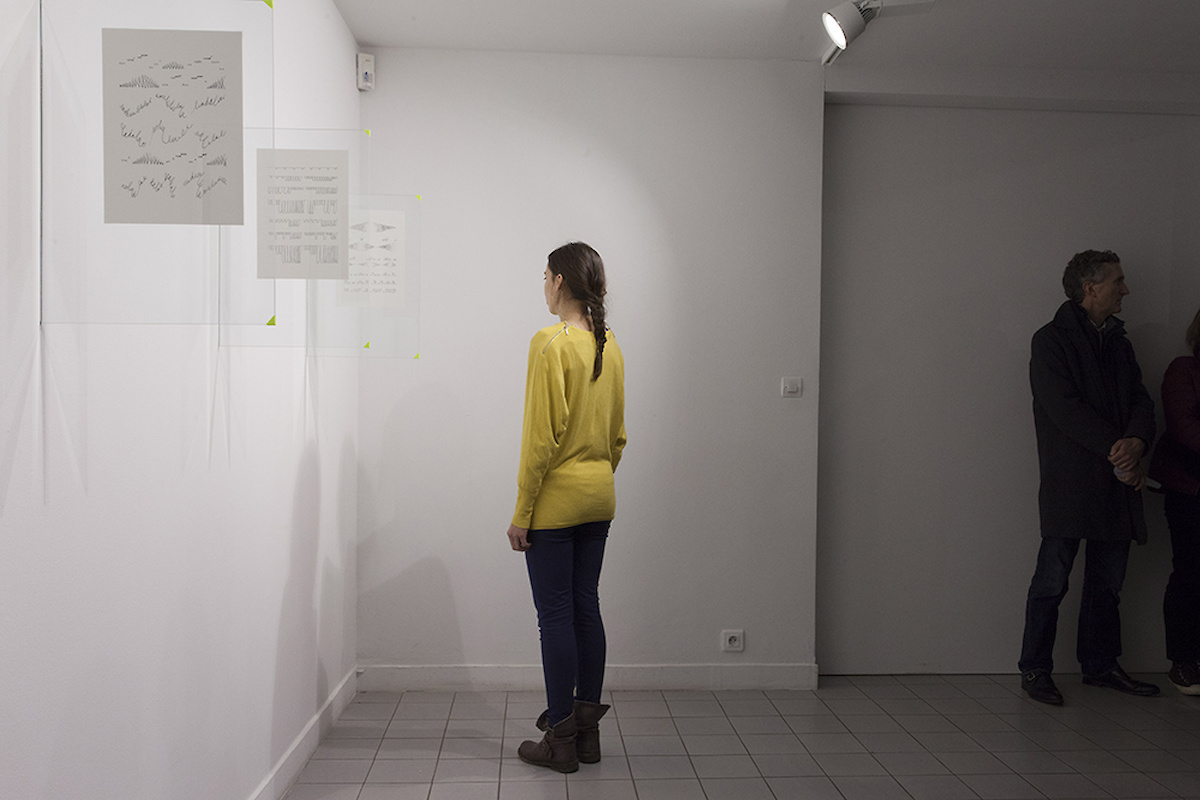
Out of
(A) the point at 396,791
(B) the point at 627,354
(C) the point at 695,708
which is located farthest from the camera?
(B) the point at 627,354

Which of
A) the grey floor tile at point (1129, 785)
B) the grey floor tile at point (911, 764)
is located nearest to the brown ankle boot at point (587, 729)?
the grey floor tile at point (911, 764)

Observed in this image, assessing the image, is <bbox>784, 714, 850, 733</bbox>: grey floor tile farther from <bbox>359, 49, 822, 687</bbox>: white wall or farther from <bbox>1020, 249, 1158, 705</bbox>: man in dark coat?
<bbox>1020, 249, 1158, 705</bbox>: man in dark coat

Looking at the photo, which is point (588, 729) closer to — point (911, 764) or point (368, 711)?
point (368, 711)

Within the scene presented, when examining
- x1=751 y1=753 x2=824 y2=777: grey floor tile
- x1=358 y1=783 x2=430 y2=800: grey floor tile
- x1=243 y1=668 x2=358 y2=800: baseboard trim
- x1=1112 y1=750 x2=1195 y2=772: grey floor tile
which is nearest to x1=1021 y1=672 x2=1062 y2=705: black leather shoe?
x1=1112 y1=750 x2=1195 y2=772: grey floor tile

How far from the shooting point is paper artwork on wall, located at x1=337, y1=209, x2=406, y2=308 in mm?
1742

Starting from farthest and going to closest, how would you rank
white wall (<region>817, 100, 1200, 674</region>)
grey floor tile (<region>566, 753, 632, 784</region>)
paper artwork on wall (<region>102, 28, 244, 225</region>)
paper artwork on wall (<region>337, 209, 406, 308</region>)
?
white wall (<region>817, 100, 1200, 674</region>) < grey floor tile (<region>566, 753, 632, 784</region>) < paper artwork on wall (<region>337, 209, 406, 308</region>) < paper artwork on wall (<region>102, 28, 244, 225</region>)

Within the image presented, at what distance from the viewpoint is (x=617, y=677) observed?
3.20 m

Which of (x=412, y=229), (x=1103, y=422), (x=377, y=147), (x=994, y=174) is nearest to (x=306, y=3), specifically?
(x=377, y=147)

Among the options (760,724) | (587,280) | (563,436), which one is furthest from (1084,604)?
(587,280)

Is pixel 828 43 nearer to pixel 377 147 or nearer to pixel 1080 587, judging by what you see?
pixel 377 147

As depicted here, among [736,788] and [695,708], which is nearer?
[736,788]

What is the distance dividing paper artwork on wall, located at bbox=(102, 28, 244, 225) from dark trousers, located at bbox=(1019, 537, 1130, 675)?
124 inches

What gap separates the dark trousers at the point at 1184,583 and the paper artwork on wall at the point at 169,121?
11.7 feet

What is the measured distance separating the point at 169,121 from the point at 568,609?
Answer: 1712mm
